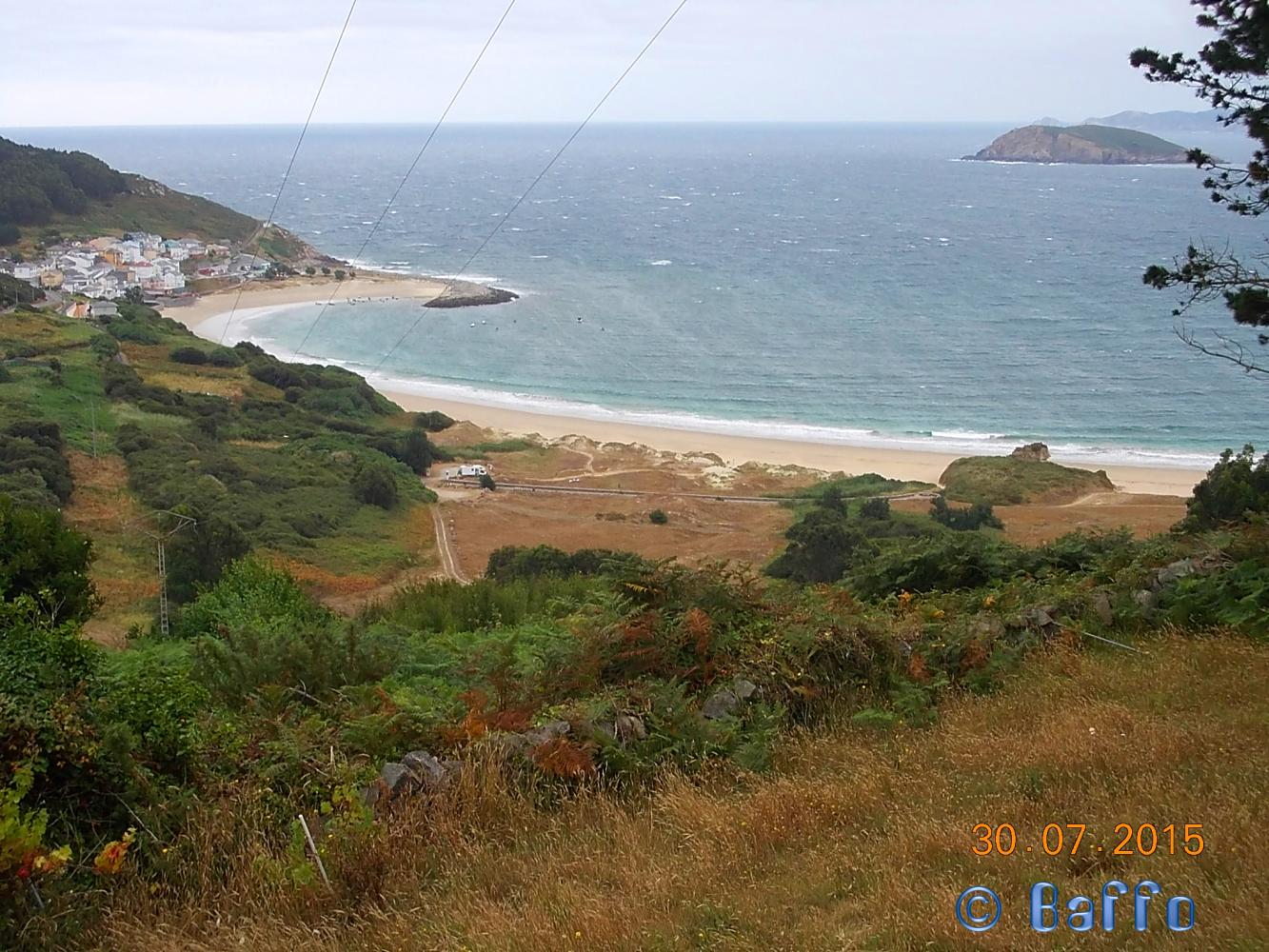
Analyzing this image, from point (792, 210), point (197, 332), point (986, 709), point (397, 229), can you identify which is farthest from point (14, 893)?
point (792, 210)

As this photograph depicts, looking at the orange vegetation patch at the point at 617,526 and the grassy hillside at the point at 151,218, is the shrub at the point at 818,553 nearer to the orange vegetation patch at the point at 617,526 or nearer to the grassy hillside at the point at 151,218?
the orange vegetation patch at the point at 617,526

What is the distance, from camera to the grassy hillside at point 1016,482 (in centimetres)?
3331

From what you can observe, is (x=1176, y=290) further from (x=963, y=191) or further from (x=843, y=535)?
(x=963, y=191)

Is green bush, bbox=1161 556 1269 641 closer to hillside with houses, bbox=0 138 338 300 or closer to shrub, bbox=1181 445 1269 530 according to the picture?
shrub, bbox=1181 445 1269 530

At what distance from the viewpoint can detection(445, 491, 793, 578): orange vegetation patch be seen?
26.6m

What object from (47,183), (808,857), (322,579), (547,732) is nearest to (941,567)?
(547,732)

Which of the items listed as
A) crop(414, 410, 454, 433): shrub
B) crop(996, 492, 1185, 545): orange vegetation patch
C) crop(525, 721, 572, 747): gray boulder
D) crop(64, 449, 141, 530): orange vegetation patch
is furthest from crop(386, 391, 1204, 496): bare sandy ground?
crop(525, 721, 572, 747): gray boulder

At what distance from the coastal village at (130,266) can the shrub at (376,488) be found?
124 feet

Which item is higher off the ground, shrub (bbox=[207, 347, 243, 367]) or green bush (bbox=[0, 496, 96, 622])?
green bush (bbox=[0, 496, 96, 622])

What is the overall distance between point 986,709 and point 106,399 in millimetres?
37436

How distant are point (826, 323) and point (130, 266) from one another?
47221 millimetres

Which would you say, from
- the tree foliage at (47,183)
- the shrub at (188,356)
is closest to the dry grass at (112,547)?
the shrub at (188,356)

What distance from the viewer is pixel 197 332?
6147cm

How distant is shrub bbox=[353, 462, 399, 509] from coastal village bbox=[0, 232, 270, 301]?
3794 centimetres
